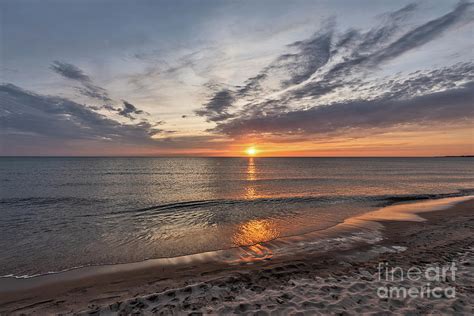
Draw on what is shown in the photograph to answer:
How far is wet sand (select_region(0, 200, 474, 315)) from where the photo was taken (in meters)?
6.00

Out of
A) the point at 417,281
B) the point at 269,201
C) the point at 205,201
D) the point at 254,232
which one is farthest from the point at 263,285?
the point at 205,201

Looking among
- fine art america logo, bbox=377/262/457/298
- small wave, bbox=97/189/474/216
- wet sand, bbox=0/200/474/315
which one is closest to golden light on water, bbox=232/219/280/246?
wet sand, bbox=0/200/474/315

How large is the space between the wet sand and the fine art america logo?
0.61ft

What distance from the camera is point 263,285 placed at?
730cm

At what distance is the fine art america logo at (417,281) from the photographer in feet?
20.8

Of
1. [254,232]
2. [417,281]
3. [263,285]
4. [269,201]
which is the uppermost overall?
[417,281]

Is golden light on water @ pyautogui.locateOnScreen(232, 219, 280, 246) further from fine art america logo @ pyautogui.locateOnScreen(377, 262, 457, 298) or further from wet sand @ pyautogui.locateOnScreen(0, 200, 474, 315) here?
fine art america logo @ pyautogui.locateOnScreen(377, 262, 457, 298)

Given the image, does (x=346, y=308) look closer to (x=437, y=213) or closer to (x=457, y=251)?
(x=457, y=251)

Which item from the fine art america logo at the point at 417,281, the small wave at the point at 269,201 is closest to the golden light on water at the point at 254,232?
the fine art america logo at the point at 417,281

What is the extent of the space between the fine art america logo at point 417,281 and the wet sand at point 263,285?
0.19 meters

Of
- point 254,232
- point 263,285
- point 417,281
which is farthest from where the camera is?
point 254,232

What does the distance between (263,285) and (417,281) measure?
4601 millimetres

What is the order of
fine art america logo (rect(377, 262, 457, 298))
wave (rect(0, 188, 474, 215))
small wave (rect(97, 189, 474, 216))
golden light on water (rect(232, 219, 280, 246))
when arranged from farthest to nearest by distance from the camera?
wave (rect(0, 188, 474, 215)) → small wave (rect(97, 189, 474, 216)) → golden light on water (rect(232, 219, 280, 246)) → fine art america logo (rect(377, 262, 457, 298))

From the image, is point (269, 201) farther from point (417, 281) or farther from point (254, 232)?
point (417, 281)
